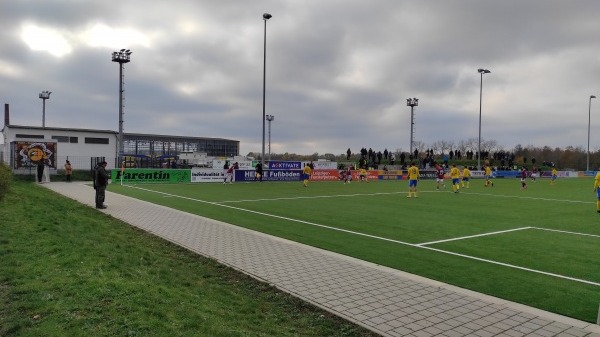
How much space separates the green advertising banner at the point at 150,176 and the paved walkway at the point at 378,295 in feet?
81.7

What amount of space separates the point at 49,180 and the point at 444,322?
111ft

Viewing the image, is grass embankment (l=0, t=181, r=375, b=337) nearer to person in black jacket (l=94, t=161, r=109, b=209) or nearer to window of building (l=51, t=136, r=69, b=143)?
person in black jacket (l=94, t=161, r=109, b=209)

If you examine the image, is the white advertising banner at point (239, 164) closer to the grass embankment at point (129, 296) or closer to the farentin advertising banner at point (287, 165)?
the farentin advertising banner at point (287, 165)

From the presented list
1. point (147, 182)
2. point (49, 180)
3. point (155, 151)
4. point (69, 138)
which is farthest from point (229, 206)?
point (155, 151)

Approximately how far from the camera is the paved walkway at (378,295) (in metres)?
4.95

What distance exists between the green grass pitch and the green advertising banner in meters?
15.5

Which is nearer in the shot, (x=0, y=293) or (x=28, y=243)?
(x=0, y=293)

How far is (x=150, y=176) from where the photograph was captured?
1350 inches

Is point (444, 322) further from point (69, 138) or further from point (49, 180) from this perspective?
point (69, 138)

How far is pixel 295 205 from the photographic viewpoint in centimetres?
1830

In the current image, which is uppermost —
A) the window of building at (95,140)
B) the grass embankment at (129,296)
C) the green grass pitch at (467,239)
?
the window of building at (95,140)

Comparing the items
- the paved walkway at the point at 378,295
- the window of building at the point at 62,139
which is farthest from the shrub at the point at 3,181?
the window of building at the point at 62,139

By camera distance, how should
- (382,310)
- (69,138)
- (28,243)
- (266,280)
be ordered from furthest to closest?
(69,138), (28,243), (266,280), (382,310)

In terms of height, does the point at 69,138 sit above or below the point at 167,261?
above
